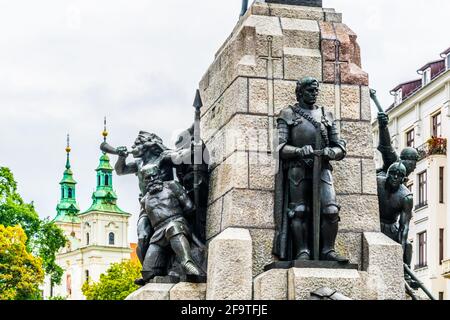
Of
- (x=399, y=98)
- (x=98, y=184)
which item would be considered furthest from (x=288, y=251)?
(x=98, y=184)

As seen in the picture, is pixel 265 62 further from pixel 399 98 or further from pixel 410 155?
pixel 399 98

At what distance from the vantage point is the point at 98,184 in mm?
150875

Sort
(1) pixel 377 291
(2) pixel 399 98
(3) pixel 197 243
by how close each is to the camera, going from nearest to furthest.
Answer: (1) pixel 377 291, (3) pixel 197 243, (2) pixel 399 98

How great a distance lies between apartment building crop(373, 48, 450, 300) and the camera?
168ft

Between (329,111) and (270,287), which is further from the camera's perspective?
(329,111)

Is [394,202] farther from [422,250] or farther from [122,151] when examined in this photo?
[422,250]

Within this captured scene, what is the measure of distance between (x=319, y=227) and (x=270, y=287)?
920 mm

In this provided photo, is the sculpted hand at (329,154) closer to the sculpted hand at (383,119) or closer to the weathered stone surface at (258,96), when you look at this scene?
the weathered stone surface at (258,96)

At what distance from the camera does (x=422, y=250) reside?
5288 centimetres

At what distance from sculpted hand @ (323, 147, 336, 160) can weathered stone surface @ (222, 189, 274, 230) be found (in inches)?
34.4

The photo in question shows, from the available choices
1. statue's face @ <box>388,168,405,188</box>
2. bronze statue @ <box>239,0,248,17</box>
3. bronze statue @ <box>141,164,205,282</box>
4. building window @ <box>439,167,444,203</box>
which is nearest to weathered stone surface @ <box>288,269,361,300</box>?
bronze statue @ <box>141,164,205,282</box>

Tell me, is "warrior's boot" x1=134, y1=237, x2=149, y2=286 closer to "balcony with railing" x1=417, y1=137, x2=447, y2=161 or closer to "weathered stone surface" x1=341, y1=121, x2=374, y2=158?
"weathered stone surface" x1=341, y1=121, x2=374, y2=158

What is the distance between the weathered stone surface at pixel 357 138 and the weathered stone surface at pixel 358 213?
1.82 ft
